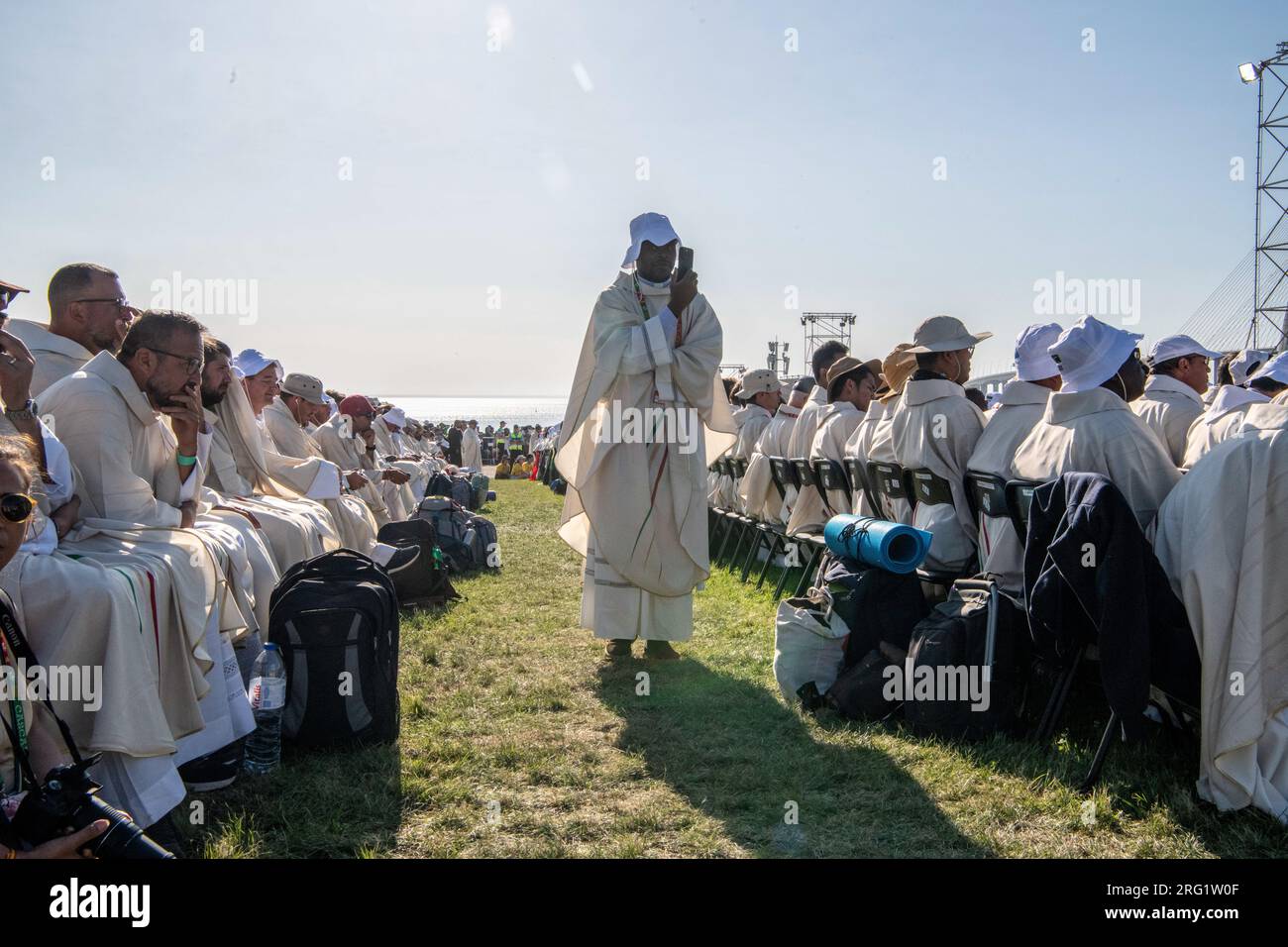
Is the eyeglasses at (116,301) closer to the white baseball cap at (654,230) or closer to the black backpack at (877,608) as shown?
the white baseball cap at (654,230)

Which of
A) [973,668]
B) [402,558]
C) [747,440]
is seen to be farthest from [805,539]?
[747,440]

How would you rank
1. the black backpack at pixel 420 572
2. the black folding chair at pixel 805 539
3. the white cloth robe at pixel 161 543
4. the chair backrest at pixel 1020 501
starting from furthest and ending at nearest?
1. the black backpack at pixel 420 572
2. the black folding chair at pixel 805 539
3. the chair backrest at pixel 1020 501
4. the white cloth robe at pixel 161 543

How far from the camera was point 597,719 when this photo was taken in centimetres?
490

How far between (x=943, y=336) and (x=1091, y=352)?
4.68 ft

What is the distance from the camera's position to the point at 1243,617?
10.8ft

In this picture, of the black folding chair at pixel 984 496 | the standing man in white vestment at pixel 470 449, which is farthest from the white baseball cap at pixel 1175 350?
the standing man in white vestment at pixel 470 449

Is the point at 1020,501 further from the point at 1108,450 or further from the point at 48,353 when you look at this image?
the point at 48,353

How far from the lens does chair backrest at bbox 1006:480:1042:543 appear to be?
13.4 ft

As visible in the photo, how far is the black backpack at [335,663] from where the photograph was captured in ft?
13.9

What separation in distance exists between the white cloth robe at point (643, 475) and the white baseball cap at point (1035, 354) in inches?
66.5

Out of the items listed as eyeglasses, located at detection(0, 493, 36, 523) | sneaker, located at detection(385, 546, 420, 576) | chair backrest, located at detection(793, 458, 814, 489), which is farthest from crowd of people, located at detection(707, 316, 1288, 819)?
eyeglasses, located at detection(0, 493, 36, 523)

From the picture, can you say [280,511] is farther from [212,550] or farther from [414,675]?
[212,550]

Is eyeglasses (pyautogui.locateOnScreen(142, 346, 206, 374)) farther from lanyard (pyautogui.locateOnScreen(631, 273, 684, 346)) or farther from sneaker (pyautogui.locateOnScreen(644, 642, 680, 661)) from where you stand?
sneaker (pyautogui.locateOnScreen(644, 642, 680, 661))
